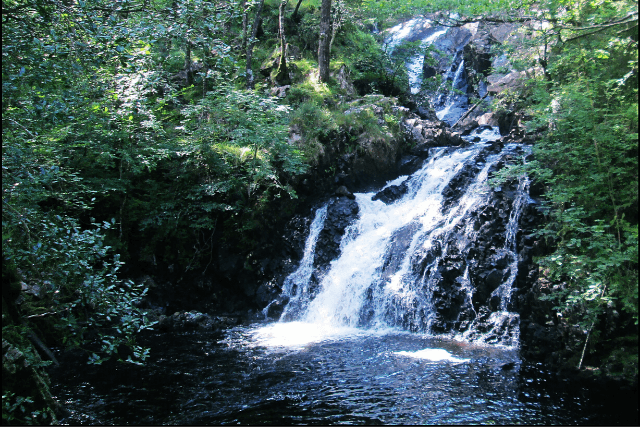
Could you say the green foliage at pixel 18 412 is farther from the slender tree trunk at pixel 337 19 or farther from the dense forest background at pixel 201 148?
the slender tree trunk at pixel 337 19

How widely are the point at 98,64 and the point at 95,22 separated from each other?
0.61m

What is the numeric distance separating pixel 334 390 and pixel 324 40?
14627 millimetres

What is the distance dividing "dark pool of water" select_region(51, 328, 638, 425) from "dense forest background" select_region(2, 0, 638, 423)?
3.02 ft

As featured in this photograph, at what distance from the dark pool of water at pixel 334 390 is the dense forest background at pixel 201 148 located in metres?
0.92

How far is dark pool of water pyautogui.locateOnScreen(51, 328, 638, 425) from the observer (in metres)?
6.39

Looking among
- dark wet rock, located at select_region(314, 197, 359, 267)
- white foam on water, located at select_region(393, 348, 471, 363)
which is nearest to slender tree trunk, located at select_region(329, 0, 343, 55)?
dark wet rock, located at select_region(314, 197, 359, 267)

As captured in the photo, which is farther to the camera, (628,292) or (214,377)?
(214,377)

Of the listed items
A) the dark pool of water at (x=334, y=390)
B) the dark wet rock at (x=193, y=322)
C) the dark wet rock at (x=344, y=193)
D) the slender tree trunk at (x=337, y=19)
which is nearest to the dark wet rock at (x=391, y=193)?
the dark wet rock at (x=344, y=193)

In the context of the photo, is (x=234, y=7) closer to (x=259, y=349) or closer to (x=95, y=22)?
(x=95, y=22)

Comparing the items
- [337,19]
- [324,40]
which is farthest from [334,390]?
[337,19]

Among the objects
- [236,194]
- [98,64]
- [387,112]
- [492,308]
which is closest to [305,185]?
[236,194]

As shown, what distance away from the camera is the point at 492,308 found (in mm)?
10141

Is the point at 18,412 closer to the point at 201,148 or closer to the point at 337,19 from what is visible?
the point at 201,148

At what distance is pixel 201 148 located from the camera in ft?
45.3
